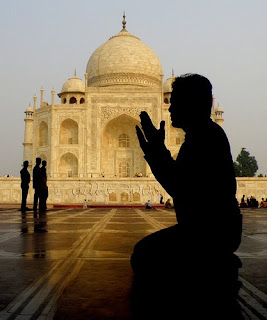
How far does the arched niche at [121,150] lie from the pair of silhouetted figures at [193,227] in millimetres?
26515

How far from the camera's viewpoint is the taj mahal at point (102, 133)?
73.0ft

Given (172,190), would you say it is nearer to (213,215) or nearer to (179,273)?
(213,215)

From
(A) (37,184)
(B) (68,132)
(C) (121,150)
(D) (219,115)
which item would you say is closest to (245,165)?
(D) (219,115)

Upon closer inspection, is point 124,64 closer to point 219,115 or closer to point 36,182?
point 219,115

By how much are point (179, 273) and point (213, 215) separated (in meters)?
0.26

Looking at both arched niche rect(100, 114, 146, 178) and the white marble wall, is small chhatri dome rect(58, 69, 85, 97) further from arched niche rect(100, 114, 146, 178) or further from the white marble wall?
the white marble wall

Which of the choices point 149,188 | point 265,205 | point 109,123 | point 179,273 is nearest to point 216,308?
point 179,273

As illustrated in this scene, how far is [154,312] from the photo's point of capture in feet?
3.95

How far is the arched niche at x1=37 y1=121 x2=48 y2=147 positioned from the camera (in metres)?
28.7

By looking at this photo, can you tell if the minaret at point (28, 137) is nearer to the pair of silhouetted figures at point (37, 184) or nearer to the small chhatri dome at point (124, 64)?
the small chhatri dome at point (124, 64)

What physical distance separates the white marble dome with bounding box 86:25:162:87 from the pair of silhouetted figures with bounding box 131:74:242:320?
1180 inches

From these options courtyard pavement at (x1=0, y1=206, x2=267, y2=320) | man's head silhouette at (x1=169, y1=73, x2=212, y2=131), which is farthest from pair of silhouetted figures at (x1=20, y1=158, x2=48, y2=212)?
man's head silhouette at (x1=169, y1=73, x2=212, y2=131)

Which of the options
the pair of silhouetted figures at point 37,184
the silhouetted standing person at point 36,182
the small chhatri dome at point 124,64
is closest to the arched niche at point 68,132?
the small chhatri dome at point 124,64

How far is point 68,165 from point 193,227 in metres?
26.8
